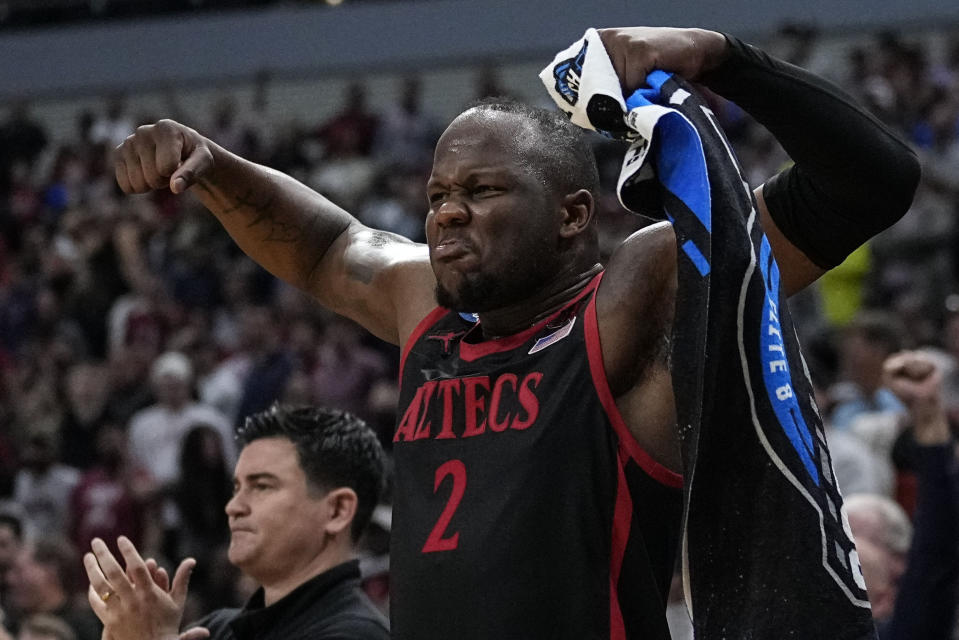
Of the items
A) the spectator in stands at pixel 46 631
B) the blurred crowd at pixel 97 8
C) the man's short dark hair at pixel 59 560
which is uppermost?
the blurred crowd at pixel 97 8

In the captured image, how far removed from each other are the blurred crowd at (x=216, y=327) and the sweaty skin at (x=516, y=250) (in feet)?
6.27

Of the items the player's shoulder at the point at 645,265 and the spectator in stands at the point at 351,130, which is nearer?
the player's shoulder at the point at 645,265

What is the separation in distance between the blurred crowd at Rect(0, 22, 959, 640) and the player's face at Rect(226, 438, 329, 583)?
1.11 metres

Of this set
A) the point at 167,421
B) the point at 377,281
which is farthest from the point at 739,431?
the point at 167,421

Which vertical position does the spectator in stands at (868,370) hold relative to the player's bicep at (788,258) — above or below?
below

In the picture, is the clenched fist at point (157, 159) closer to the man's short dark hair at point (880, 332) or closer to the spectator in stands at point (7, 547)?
the man's short dark hair at point (880, 332)

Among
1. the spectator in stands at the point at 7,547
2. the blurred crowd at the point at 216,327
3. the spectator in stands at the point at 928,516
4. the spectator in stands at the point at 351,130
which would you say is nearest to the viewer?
the spectator in stands at the point at 928,516

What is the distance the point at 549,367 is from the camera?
7.76 ft

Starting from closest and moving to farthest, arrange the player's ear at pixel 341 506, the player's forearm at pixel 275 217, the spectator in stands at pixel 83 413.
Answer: the player's forearm at pixel 275 217 → the player's ear at pixel 341 506 → the spectator in stands at pixel 83 413

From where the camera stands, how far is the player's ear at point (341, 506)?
3.53 metres

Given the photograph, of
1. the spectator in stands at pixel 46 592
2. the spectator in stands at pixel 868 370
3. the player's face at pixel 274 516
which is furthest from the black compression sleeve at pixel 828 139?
the spectator in stands at pixel 46 592

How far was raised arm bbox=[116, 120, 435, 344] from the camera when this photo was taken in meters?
2.74

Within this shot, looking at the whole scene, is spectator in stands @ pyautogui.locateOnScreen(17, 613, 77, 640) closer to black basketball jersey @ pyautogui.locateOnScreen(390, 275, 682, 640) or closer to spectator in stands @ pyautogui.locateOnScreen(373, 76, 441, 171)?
black basketball jersey @ pyautogui.locateOnScreen(390, 275, 682, 640)

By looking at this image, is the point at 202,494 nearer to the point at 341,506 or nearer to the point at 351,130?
the point at 341,506
